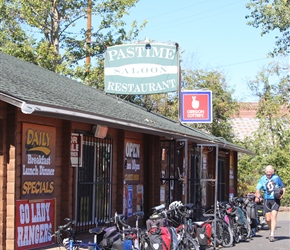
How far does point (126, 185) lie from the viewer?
48.3 feet

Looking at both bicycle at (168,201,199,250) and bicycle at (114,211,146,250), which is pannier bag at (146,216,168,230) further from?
bicycle at (114,211,146,250)

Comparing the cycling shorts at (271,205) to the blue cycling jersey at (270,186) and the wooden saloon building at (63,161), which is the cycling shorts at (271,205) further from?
the wooden saloon building at (63,161)

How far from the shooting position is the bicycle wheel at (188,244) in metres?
11.2

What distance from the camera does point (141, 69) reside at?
1579cm

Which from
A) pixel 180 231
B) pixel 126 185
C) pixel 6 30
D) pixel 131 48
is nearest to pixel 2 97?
pixel 180 231

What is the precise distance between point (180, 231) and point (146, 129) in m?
2.57

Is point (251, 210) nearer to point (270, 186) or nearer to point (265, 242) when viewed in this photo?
point (270, 186)

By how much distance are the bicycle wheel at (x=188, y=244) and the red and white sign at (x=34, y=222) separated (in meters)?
2.41

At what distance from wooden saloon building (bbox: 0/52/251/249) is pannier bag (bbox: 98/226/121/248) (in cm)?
146

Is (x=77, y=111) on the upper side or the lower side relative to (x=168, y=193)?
upper

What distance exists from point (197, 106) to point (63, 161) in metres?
4.80

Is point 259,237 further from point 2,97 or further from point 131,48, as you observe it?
point 2,97

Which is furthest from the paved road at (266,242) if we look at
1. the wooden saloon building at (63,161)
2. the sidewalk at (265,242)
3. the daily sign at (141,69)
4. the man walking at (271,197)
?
the daily sign at (141,69)

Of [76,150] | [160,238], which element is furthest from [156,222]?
[76,150]
